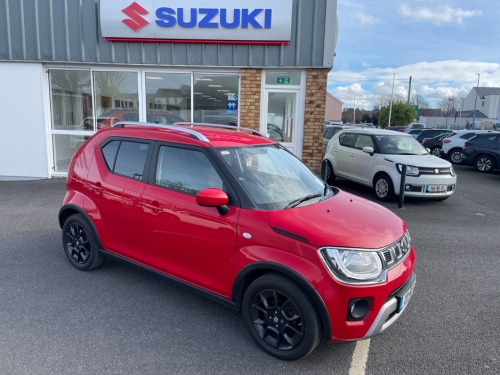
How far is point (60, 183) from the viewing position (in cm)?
959

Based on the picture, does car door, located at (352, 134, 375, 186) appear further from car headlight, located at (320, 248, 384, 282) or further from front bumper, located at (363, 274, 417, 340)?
car headlight, located at (320, 248, 384, 282)

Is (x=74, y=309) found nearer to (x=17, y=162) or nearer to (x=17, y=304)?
(x=17, y=304)

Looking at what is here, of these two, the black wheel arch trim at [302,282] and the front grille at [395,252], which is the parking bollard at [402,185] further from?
the black wheel arch trim at [302,282]

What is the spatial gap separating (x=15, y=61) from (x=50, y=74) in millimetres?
821

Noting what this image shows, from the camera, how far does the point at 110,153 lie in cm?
410

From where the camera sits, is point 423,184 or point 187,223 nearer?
point 187,223

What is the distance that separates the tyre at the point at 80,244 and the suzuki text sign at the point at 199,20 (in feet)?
20.8

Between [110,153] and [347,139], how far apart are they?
7.34 m

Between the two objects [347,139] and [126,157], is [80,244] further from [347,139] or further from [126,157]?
[347,139]

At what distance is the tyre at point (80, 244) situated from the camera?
13.8 ft

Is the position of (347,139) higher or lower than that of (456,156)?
higher

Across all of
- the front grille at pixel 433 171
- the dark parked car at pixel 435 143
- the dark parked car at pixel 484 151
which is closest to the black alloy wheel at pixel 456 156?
the dark parked car at pixel 484 151

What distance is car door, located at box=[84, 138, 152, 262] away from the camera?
12.1 ft

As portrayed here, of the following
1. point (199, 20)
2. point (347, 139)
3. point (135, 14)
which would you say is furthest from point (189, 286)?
point (135, 14)
